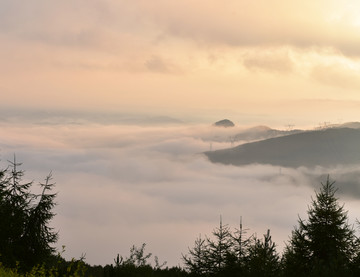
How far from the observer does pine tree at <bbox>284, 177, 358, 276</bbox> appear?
116 feet

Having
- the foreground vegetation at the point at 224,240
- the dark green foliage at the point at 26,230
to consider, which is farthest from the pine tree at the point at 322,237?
the dark green foliage at the point at 26,230

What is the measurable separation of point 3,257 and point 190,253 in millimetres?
12951

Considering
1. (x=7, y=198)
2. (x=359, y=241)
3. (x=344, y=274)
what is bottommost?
(x=344, y=274)

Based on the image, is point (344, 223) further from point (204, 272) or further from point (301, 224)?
point (204, 272)

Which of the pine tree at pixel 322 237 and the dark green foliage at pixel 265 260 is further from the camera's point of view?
the pine tree at pixel 322 237

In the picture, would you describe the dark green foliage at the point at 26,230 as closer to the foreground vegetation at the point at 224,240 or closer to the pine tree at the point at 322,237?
the foreground vegetation at the point at 224,240

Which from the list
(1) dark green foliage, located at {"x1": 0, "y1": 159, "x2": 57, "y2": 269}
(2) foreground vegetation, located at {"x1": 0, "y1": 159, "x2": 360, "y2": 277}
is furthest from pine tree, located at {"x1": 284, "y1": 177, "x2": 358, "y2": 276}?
(1) dark green foliage, located at {"x1": 0, "y1": 159, "x2": 57, "y2": 269}

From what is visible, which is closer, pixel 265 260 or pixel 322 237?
pixel 265 260

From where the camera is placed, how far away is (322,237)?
120 feet

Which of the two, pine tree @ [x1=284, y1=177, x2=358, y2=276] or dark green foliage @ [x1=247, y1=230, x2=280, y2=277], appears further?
pine tree @ [x1=284, y1=177, x2=358, y2=276]

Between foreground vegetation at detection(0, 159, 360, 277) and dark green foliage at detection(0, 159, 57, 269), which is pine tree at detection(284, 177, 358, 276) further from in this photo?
dark green foliage at detection(0, 159, 57, 269)

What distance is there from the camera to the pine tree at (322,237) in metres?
35.3

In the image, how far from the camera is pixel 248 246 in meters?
36.4

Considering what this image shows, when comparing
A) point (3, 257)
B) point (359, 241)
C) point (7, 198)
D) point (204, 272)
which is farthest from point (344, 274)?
point (7, 198)
